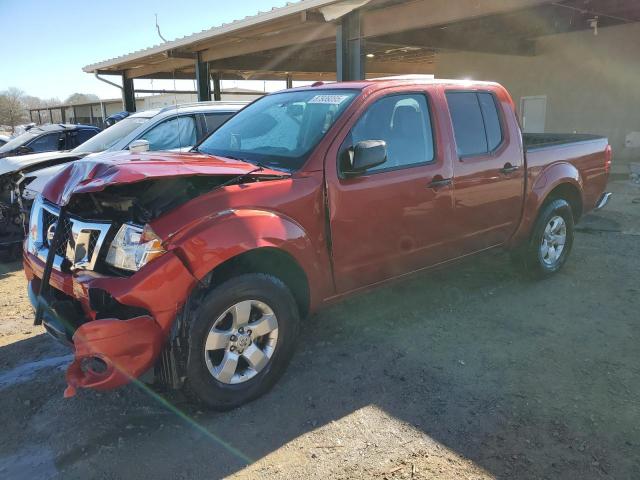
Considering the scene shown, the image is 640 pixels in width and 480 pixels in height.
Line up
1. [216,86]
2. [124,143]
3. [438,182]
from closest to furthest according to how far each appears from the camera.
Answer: [438,182], [124,143], [216,86]

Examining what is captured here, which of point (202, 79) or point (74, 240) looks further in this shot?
point (202, 79)

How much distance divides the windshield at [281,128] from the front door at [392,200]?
0.73 feet

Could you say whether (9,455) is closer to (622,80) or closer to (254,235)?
(254,235)

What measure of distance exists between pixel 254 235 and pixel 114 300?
85 centimetres

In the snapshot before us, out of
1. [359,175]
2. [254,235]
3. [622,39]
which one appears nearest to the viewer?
[254,235]

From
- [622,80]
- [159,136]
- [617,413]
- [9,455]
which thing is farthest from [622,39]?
[9,455]

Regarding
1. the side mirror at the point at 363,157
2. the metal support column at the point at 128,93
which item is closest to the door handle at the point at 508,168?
the side mirror at the point at 363,157

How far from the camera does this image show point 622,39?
41.3 ft

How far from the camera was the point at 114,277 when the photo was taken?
2818mm

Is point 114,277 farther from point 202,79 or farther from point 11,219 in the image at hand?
point 202,79

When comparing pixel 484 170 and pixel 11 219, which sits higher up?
pixel 484 170

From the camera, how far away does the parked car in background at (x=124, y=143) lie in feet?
22.4

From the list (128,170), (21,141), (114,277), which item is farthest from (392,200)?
(21,141)

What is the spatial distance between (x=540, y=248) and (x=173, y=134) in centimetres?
486
